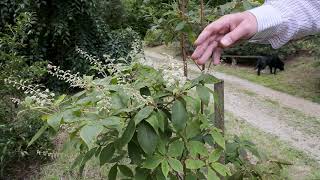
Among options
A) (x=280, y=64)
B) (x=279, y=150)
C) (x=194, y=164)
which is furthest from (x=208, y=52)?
(x=280, y=64)

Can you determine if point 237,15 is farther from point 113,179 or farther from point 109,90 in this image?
point 113,179

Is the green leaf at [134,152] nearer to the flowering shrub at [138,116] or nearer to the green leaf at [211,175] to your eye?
the flowering shrub at [138,116]

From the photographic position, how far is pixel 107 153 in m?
1.75

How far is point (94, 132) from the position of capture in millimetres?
1380

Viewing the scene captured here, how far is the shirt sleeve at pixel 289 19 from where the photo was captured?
1190 millimetres

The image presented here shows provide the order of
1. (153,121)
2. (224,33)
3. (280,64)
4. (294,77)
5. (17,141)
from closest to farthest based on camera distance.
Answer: (224,33)
(153,121)
(17,141)
(294,77)
(280,64)

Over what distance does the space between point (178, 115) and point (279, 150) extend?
4.50 meters

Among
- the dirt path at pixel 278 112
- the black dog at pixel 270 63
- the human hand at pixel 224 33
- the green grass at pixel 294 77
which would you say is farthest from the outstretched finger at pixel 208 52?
the black dog at pixel 270 63

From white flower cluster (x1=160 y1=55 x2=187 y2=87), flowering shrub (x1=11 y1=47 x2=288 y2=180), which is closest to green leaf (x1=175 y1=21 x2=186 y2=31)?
flowering shrub (x1=11 y1=47 x2=288 y2=180)

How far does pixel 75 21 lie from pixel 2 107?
13.3 ft

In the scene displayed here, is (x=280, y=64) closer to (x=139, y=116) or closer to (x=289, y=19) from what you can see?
(x=139, y=116)

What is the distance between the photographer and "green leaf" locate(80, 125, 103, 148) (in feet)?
4.41

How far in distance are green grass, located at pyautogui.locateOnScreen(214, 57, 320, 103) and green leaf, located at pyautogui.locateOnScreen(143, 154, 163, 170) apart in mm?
8246

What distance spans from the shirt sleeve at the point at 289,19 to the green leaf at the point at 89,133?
21.7 inches
